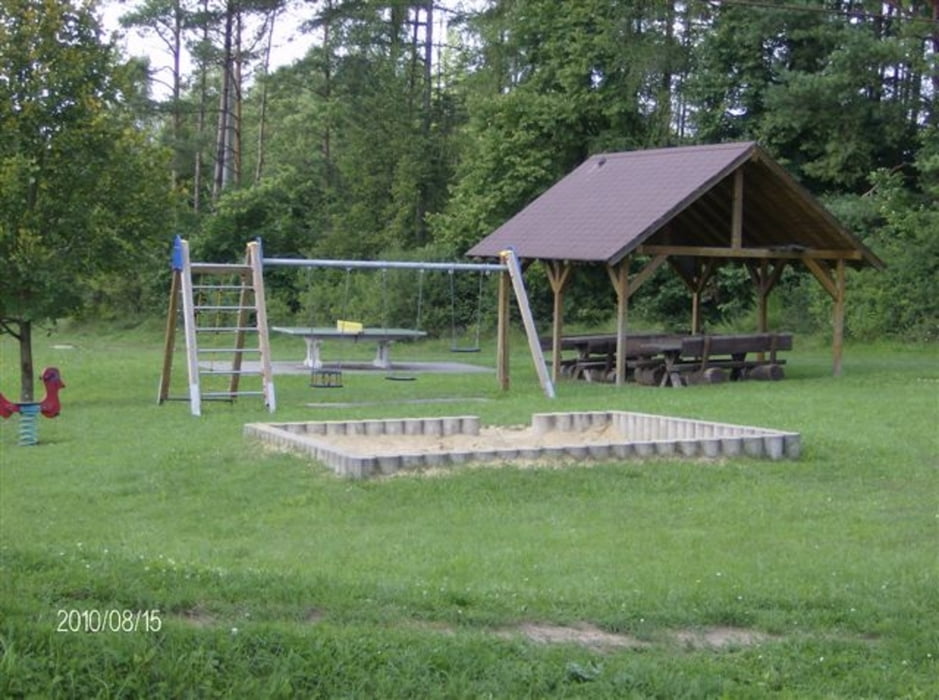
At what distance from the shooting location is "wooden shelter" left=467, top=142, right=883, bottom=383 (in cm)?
2105

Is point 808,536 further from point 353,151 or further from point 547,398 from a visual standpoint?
point 353,151

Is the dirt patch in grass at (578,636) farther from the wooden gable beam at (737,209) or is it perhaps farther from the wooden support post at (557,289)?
the wooden gable beam at (737,209)

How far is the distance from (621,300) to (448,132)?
24827 millimetres

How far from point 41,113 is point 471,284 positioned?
18083mm

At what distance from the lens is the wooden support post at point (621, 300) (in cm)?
2084

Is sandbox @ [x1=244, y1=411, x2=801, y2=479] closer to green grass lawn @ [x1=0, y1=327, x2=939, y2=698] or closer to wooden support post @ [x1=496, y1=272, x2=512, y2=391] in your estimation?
green grass lawn @ [x1=0, y1=327, x2=939, y2=698]

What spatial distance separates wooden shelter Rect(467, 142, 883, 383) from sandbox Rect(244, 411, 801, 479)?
6293 millimetres

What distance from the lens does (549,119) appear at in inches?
1484

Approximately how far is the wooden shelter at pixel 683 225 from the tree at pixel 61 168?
629 centimetres

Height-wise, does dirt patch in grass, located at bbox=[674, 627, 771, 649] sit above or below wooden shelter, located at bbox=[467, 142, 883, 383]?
below

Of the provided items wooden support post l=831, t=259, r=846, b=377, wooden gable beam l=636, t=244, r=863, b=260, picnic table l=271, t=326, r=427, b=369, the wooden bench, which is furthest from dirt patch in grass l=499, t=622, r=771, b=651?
wooden support post l=831, t=259, r=846, b=377

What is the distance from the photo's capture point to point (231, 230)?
133 feet

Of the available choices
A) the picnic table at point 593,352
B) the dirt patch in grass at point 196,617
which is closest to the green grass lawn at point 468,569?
the dirt patch in grass at point 196,617
